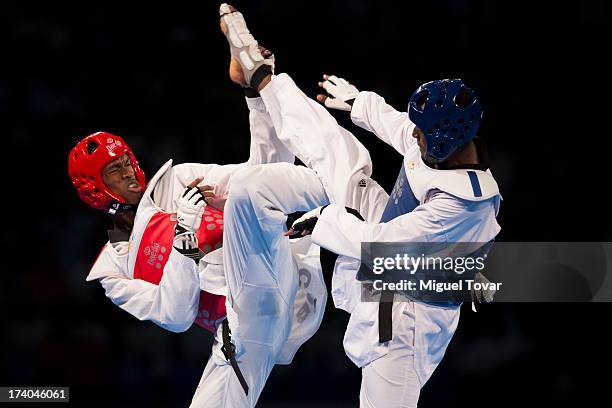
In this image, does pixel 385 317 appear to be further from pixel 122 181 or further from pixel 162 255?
pixel 122 181

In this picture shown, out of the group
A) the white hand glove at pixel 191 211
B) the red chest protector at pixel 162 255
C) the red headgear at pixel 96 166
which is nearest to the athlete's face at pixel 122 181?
the red headgear at pixel 96 166

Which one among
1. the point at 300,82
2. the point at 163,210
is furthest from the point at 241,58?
the point at 300,82

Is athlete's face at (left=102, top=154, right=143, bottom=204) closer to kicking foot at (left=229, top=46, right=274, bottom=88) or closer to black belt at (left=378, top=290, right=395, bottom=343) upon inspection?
kicking foot at (left=229, top=46, right=274, bottom=88)

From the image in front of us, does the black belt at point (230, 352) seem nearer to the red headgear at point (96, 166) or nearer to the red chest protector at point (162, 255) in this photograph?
the red chest protector at point (162, 255)

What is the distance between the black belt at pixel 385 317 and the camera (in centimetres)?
378

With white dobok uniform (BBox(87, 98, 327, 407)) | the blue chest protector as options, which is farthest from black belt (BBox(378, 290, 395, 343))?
white dobok uniform (BBox(87, 98, 327, 407))

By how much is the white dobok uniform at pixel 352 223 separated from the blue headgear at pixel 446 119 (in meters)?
0.11

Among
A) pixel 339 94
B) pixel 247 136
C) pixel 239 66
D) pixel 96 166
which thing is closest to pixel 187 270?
pixel 96 166

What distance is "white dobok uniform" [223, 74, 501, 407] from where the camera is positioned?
3.63 m

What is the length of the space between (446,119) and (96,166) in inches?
78.4

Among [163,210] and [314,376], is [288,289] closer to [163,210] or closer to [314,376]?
[163,210]

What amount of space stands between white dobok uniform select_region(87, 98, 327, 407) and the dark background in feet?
3.59

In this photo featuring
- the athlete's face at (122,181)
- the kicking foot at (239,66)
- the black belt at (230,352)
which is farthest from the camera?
the athlete's face at (122,181)

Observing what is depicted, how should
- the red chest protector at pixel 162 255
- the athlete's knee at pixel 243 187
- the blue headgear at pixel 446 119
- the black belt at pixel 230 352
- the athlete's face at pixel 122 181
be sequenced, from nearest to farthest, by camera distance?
the blue headgear at pixel 446 119 → the athlete's knee at pixel 243 187 → the black belt at pixel 230 352 → the red chest protector at pixel 162 255 → the athlete's face at pixel 122 181
